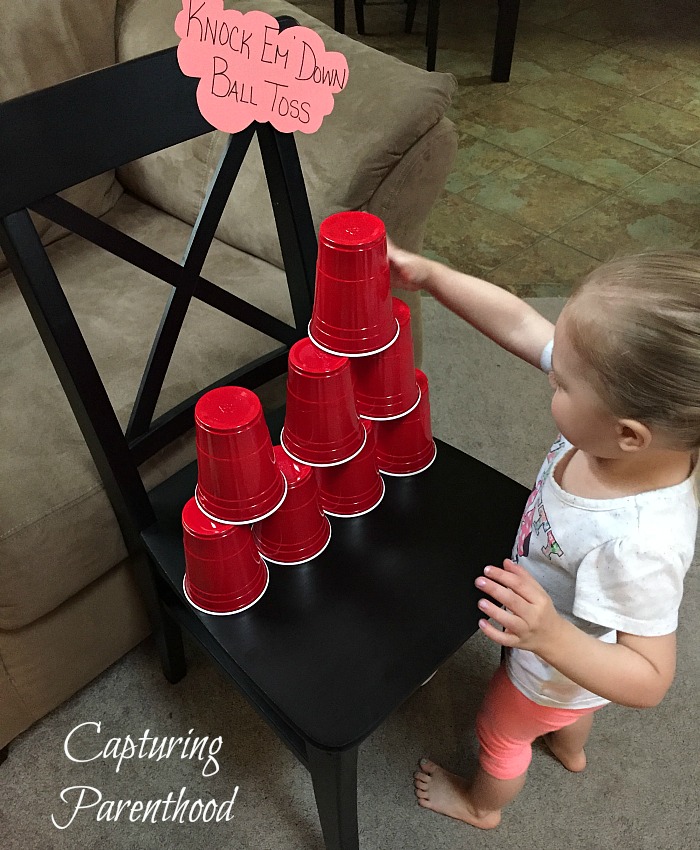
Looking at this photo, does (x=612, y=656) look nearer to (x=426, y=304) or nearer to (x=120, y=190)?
Result: (x=120, y=190)

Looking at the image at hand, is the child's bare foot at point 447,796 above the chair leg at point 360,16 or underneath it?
underneath

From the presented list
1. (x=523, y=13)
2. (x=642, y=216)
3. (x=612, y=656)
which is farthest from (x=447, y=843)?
(x=523, y=13)

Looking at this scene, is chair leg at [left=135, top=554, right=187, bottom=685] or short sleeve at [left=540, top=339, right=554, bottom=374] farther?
chair leg at [left=135, top=554, right=187, bottom=685]

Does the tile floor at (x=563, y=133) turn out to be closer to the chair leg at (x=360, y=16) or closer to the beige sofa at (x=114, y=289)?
the chair leg at (x=360, y=16)

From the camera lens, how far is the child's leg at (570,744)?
109 centimetres

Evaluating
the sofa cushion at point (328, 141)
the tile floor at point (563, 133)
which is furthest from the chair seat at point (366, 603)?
the tile floor at point (563, 133)

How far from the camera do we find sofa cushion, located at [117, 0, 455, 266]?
1.15 m

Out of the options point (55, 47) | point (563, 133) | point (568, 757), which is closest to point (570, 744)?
point (568, 757)

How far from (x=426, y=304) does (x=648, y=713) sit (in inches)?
44.7

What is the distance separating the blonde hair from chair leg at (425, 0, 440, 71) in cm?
251

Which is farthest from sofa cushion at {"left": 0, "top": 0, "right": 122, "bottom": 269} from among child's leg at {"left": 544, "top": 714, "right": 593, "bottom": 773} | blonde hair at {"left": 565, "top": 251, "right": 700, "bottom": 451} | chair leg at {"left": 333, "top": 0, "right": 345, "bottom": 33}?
chair leg at {"left": 333, "top": 0, "right": 345, "bottom": 33}

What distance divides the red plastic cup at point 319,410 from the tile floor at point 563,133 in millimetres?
1311

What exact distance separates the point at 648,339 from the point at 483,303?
1.17 feet

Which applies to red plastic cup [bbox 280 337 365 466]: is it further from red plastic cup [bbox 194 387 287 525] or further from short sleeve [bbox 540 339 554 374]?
short sleeve [bbox 540 339 554 374]
